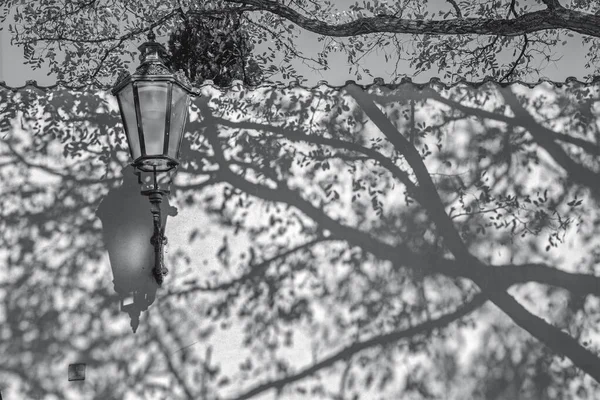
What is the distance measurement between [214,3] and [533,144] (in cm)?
442

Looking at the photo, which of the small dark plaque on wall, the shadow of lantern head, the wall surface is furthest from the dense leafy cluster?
the small dark plaque on wall

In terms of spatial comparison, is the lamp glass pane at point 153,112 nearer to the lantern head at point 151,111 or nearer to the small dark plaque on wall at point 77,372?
the lantern head at point 151,111

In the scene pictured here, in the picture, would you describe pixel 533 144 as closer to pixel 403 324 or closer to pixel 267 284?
pixel 403 324

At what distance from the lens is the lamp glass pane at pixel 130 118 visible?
163 inches

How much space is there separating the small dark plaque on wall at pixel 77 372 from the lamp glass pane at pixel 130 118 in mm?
1441

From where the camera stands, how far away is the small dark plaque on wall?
177 inches

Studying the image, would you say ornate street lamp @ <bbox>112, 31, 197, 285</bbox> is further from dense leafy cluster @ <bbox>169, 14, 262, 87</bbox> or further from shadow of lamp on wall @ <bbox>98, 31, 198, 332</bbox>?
dense leafy cluster @ <bbox>169, 14, 262, 87</bbox>

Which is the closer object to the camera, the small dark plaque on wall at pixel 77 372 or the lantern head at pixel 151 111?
the lantern head at pixel 151 111

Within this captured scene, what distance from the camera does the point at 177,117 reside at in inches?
166

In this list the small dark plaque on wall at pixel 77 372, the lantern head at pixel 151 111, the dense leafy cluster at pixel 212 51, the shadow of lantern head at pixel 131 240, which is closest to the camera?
the lantern head at pixel 151 111

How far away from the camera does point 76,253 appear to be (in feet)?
15.3

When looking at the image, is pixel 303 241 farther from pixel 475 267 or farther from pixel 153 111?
pixel 153 111

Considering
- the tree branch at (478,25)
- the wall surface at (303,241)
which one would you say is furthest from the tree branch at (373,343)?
the tree branch at (478,25)

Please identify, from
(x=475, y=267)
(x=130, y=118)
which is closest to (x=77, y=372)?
(x=130, y=118)
